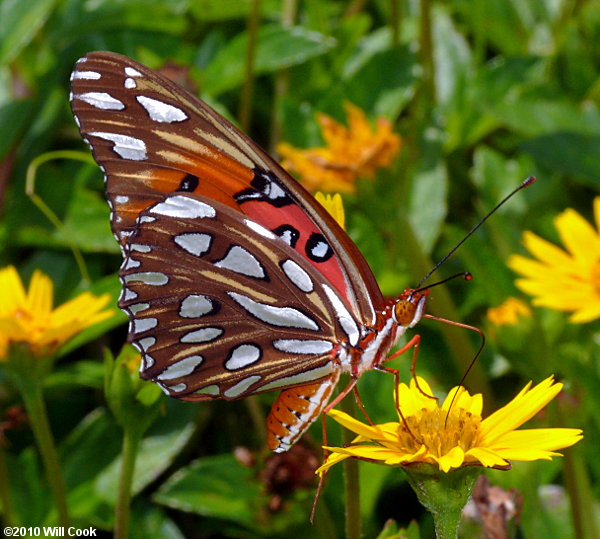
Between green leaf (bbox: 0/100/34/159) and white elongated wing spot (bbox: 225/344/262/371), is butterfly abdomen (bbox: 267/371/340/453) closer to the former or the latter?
white elongated wing spot (bbox: 225/344/262/371)

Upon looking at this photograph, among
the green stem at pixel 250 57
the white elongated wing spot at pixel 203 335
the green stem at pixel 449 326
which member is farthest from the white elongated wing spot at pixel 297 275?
the green stem at pixel 250 57

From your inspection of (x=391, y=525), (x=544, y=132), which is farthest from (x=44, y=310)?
(x=544, y=132)

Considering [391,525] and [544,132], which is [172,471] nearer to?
[391,525]

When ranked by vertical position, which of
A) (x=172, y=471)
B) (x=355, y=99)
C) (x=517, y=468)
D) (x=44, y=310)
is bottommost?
(x=172, y=471)

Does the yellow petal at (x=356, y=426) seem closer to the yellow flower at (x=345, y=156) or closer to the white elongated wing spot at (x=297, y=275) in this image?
the white elongated wing spot at (x=297, y=275)

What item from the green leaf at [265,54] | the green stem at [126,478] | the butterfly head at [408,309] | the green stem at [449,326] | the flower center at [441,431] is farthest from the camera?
the green leaf at [265,54]

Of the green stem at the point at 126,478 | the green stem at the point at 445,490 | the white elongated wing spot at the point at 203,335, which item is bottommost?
the green stem at the point at 126,478
